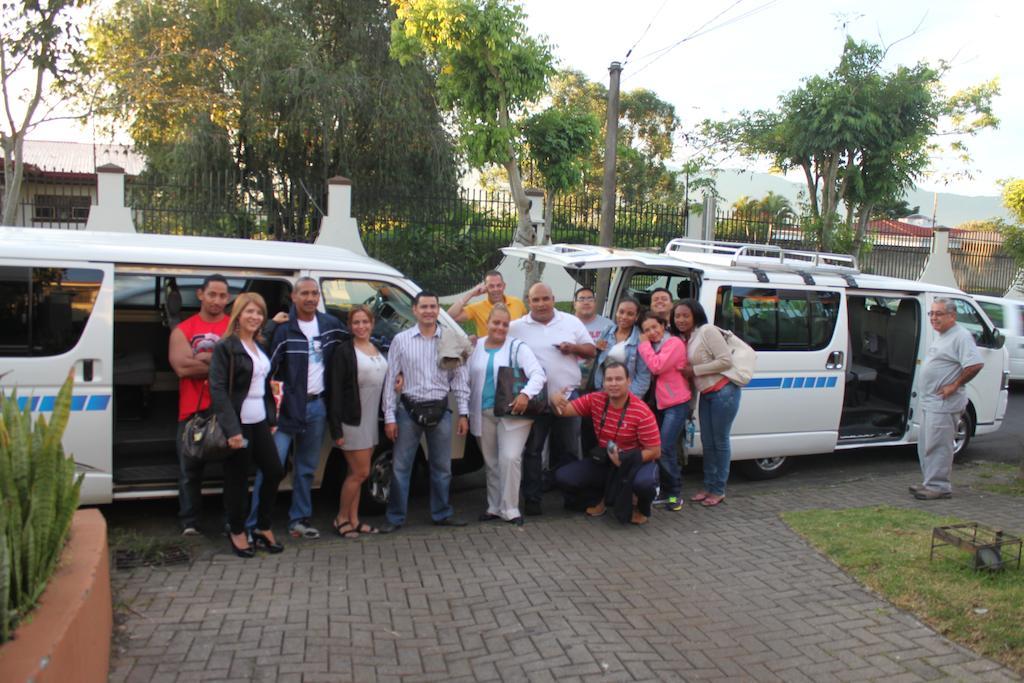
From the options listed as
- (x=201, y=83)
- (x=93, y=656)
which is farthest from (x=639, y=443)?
(x=201, y=83)

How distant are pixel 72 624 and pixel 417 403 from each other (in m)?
2.98

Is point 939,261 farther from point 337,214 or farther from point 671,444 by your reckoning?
point 671,444

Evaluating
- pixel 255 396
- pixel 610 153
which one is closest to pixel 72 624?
pixel 255 396

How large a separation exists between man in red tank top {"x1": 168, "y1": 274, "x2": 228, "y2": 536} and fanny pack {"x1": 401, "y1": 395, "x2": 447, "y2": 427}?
132 cm

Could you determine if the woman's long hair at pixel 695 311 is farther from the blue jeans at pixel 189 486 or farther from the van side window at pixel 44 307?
the van side window at pixel 44 307

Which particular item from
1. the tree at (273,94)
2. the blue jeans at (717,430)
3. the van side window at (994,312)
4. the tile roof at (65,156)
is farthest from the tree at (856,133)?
the tile roof at (65,156)

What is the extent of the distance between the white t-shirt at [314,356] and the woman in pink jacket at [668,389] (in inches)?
98.4

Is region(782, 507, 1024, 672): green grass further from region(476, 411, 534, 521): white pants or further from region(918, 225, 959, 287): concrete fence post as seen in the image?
region(918, 225, 959, 287): concrete fence post

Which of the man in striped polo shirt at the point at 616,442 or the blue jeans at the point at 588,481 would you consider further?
the blue jeans at the point at 588,481

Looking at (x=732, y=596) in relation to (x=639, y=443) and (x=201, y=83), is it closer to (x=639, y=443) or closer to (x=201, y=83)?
(x=639, y=443)

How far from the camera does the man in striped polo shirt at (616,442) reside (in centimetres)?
608

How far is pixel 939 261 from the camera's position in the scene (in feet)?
68.5

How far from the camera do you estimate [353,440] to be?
5.77 m

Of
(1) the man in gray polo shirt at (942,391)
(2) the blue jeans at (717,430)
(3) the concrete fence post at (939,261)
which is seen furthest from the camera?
(3) the concrete fence post at (939,261)
